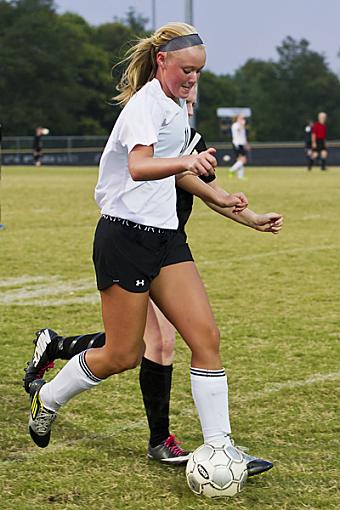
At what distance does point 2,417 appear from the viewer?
527cm

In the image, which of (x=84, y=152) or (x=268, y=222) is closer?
(x=268, y=222)

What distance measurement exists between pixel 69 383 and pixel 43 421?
246mm

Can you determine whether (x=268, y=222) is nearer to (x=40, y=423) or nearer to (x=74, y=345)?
(x=74, y=345)

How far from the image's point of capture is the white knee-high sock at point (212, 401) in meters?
4.19

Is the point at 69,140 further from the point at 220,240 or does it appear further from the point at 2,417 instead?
the point at 2,417

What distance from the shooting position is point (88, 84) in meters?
95.6

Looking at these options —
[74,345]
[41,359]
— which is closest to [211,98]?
[41,359]

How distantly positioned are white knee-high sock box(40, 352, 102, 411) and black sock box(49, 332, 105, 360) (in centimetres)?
32

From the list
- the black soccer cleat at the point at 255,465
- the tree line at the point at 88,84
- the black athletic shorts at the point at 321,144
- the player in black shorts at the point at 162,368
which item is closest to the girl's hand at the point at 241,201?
the player in black shorts at the point at 162,368

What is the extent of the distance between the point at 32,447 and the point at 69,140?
A: 51557 mm

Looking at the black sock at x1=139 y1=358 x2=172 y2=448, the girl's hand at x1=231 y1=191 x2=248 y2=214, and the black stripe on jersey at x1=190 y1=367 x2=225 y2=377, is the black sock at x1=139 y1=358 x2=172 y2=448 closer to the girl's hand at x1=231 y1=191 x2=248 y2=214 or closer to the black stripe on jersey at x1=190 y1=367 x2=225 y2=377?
the black stripe on jersey at x1=190 y1=367 x2=225 y2=377

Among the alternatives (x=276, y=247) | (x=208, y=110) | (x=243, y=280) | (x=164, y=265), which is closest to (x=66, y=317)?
(x=243, y=280)

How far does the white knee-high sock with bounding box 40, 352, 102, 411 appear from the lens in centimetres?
442

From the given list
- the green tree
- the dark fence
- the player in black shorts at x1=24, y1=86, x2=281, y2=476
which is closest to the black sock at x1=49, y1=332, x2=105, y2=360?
the player in black shorts at x1=24, y1=86, x2=281, y2=476
